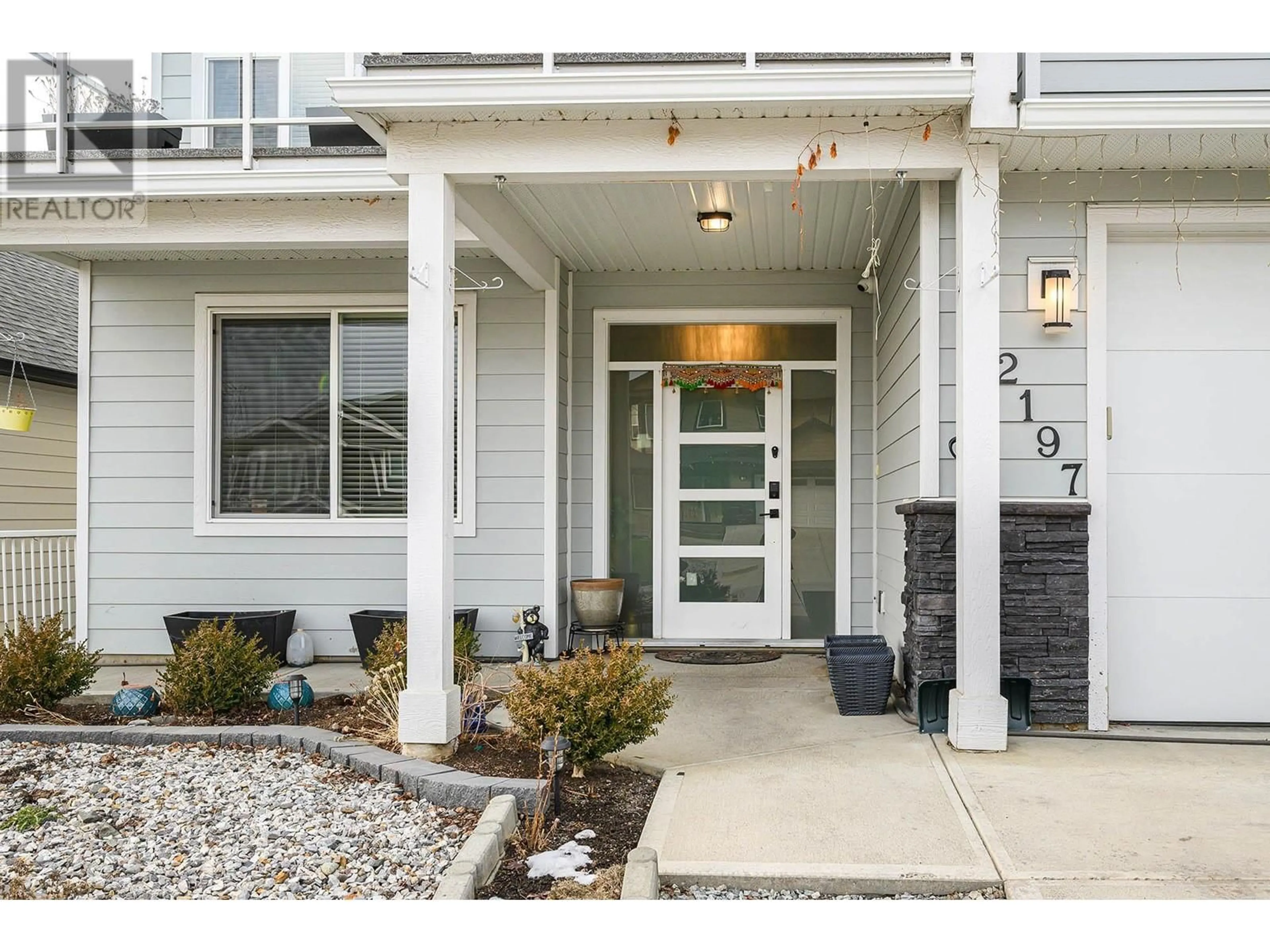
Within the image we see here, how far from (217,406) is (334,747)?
3.13 metres

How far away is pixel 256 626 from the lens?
19.2 ft

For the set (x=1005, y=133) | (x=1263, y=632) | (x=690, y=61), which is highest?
(x=690, y=61)

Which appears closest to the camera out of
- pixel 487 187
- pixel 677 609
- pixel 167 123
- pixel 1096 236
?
pixel 1096 236

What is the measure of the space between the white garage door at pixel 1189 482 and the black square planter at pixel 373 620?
3465 mm

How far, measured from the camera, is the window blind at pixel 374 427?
6.13 m

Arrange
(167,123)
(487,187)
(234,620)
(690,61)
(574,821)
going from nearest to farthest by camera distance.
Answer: (574,821) < (690,61) < (487,187) < (167,123) < (234,620)

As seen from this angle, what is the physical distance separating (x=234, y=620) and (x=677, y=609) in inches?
109

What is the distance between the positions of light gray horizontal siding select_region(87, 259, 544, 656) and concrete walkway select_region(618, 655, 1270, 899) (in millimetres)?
2050

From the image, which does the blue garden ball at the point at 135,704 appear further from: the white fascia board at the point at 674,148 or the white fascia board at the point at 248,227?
the white fascia board at the point at 674,148

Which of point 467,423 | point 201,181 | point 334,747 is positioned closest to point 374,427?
point 467,423

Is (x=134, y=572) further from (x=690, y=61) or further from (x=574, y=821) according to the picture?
(x=690, y=61)

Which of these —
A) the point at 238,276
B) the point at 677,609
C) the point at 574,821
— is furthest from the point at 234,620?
the point at 574,821

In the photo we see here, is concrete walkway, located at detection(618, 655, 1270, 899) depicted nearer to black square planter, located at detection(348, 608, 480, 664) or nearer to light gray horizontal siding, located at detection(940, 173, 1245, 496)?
light gray horizontal siding, located at detection(940, 173, 1245, 496)

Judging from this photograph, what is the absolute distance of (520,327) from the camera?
6.14 meters
